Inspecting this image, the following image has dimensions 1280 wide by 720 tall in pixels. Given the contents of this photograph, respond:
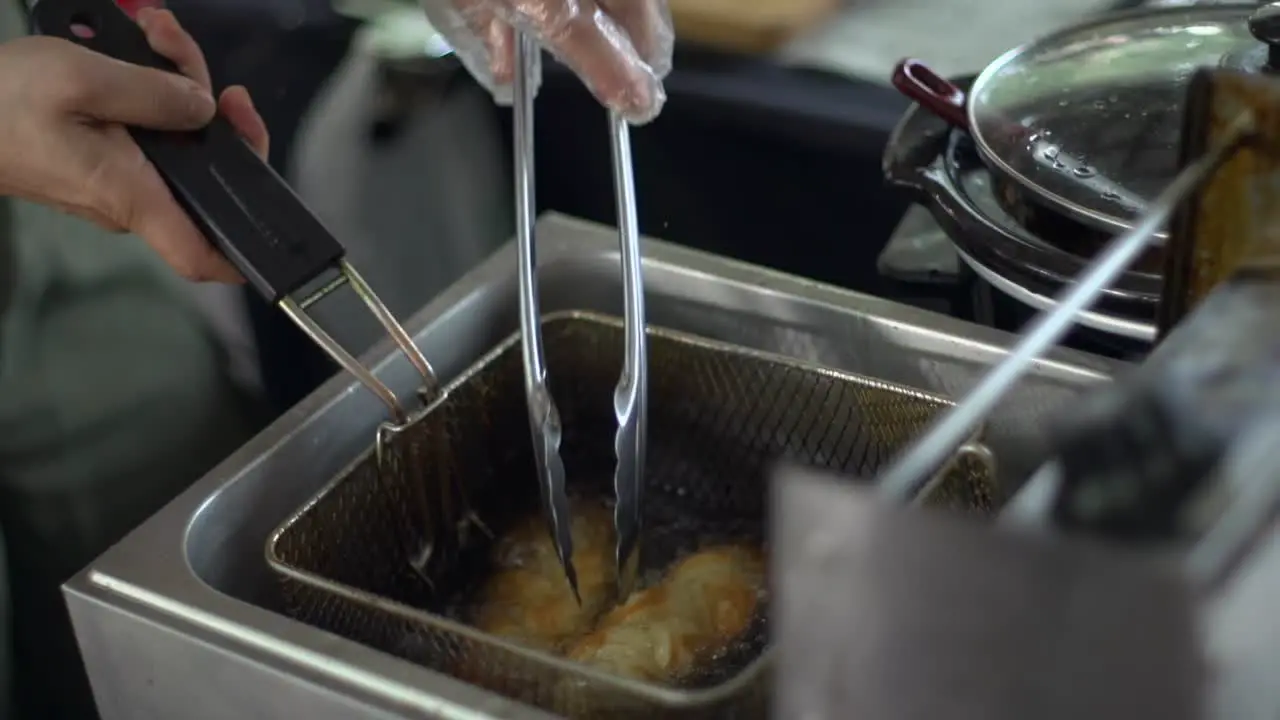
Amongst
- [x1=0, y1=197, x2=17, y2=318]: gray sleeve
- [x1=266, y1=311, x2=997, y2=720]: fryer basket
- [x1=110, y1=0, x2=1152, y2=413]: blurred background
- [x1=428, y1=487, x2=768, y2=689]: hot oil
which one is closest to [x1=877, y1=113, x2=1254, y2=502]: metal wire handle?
[x1=266, y1=311, x2=997, y2=720]: fryer basket

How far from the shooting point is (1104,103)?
0.66 m

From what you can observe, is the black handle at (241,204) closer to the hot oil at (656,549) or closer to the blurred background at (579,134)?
the hot oil at (656,549)

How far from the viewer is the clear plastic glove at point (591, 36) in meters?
0.58

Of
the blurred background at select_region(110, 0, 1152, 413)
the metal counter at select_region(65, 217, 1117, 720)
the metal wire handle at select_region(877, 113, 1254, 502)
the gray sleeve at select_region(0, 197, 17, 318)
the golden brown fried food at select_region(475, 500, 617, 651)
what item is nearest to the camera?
the metal wire handle at select_region(877, 113, 1254, 502)

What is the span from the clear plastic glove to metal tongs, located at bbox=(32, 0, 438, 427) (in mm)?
120

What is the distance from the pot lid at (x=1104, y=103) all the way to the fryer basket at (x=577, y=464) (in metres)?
0.12

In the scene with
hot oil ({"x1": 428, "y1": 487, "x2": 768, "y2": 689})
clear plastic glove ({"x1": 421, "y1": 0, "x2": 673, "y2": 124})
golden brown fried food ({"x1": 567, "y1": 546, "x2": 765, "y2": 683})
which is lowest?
hot oil ({"x1": 428, "y1": 487, "x2": 768, "y2": 689})

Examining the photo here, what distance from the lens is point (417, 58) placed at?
1089 millimetres

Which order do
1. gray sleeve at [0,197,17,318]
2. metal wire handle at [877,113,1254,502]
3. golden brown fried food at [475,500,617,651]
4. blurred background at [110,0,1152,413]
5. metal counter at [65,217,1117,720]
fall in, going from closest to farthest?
metal wire handle at [877,113,1254,502] < metal counter at [65,217,1117,720] < golden brown fried food at [475,500,617,651] < gray sleeve at [0,197,17,318] < blurred background at [110,0,1152,413]

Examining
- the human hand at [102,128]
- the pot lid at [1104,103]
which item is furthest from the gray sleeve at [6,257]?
the pot lid at [1104,103]

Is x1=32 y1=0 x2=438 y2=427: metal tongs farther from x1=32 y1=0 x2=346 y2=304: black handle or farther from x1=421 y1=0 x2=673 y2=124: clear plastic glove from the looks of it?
x1=421 y1=0 x2=673 y2=124: clear plastic glove

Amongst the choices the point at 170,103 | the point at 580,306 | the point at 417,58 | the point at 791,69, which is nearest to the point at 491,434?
the point at 580,306

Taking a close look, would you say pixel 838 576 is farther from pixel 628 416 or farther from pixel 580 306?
pixel 580 306

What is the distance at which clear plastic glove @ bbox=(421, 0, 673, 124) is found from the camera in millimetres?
584
